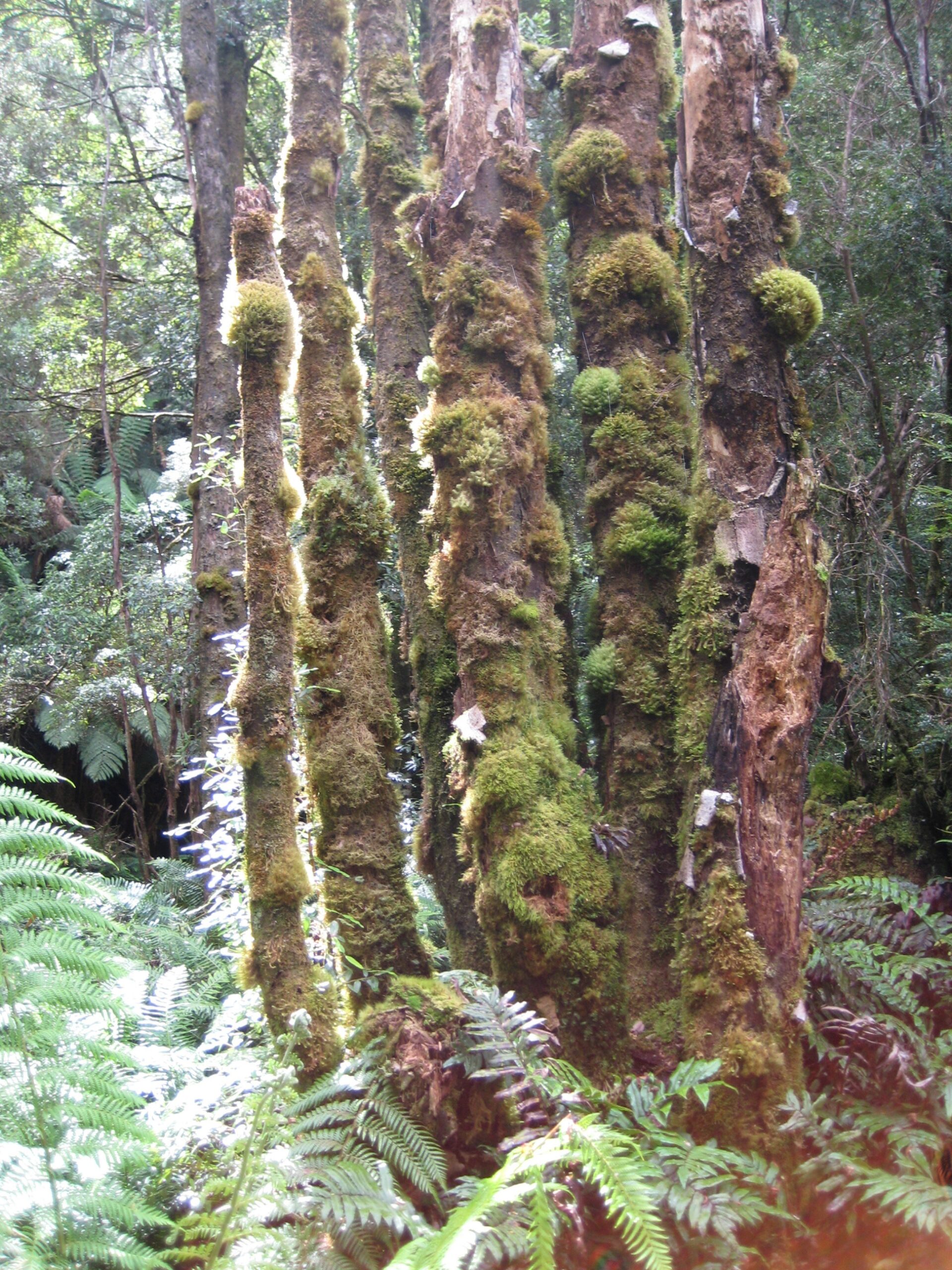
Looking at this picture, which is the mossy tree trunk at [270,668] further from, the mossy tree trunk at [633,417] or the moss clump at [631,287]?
the moss clump at [631,287]

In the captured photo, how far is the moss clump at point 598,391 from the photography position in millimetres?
4480

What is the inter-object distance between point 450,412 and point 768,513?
1.53m

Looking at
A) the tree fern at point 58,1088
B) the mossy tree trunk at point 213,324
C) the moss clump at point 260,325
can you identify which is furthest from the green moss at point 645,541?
the mossy tree trunk at point 213,324

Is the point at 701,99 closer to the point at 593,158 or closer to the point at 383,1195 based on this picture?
the point at 593,158

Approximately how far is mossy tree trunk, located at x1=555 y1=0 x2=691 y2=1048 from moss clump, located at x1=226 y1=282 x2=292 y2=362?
1507 mm

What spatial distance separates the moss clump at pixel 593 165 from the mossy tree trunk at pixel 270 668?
5.78 ft

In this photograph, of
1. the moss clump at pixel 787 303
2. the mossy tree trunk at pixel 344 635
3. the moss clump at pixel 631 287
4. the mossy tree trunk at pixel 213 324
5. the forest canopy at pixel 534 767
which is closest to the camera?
the forest canopy at pixel 534 767

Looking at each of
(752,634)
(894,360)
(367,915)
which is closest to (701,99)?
(752,634)

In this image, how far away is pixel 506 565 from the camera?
4.25 m

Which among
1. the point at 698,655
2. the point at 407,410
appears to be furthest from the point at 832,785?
the point at 407,410

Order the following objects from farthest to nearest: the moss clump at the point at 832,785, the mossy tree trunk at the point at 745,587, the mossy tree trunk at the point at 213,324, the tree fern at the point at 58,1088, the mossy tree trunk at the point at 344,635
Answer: the mossy tree trunk at the point at 213,324 < the moss clump at the point at 832,785 < the mossy tree trunk at the point at 344,635 < the mossy tree trunk at the point at 745,587 < the tree fern at the point at 58,1088

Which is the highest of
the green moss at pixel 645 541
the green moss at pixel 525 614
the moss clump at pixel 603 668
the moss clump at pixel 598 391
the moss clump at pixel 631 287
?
the moss clump at pixel 631 287

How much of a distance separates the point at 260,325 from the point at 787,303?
2188 mm

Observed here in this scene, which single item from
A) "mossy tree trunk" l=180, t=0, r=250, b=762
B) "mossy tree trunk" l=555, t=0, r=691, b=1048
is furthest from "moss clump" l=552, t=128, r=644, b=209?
"mossy tree trunk" l=180, t=0, r=250, b=762
